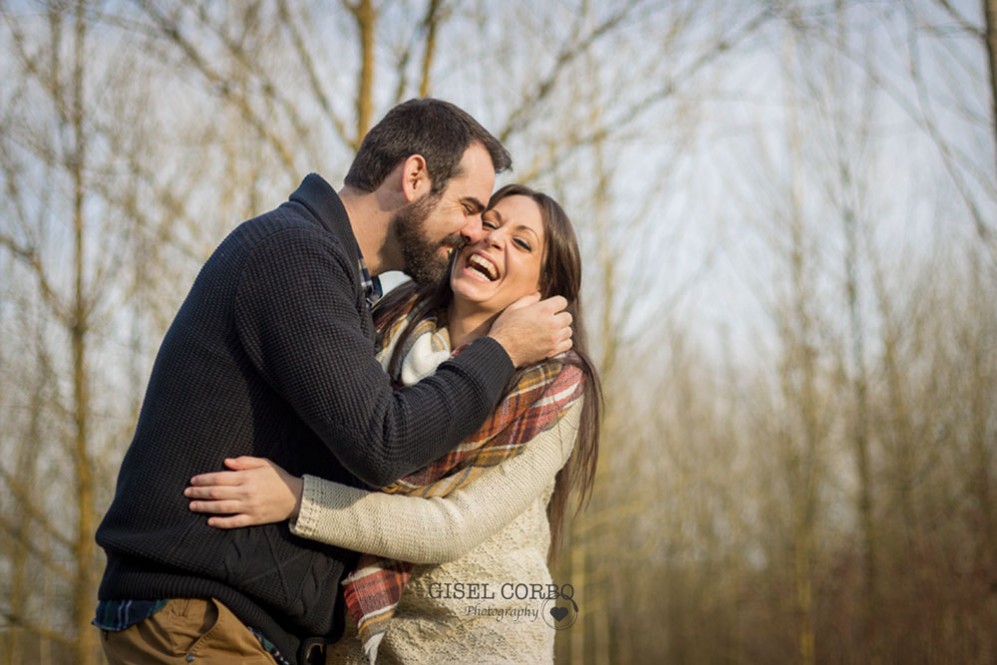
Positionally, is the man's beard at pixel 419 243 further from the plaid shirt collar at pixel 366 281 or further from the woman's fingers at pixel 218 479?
the woman's fingers at pixel 218 479

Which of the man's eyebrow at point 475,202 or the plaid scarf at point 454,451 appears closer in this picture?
the plaid scarf at point 454,451

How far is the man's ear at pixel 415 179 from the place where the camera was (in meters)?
2.56

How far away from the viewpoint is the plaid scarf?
2.32 meters

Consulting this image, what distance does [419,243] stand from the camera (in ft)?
8.54

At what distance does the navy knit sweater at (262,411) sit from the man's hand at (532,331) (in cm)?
16

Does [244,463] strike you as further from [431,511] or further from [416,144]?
[416,144]

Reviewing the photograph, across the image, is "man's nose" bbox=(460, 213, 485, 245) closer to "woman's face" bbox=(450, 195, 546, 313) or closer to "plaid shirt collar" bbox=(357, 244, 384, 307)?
"woman's face" bbox=(450, 195, 546, 313)

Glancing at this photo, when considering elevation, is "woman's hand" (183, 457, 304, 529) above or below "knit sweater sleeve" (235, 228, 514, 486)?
below

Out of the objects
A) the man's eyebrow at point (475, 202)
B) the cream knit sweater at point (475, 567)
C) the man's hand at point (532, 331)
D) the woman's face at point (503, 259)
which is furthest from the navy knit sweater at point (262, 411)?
the woman's face at point (503, 259)

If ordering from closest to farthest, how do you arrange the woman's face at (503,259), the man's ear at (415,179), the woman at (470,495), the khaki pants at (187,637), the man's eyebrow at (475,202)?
the khaki pants at (187,637), the woman at (470,495), the man's ear at (415,179), the man's eyebrow at (475,202), the woman's face at (503,259)

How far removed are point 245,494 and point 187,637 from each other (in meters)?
0.30

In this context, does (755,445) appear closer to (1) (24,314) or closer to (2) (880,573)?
(2) (880,573)

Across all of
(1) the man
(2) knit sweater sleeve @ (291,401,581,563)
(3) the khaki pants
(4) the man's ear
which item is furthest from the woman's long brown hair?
(3) the khaki pants

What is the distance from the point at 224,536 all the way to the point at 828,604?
831cm
